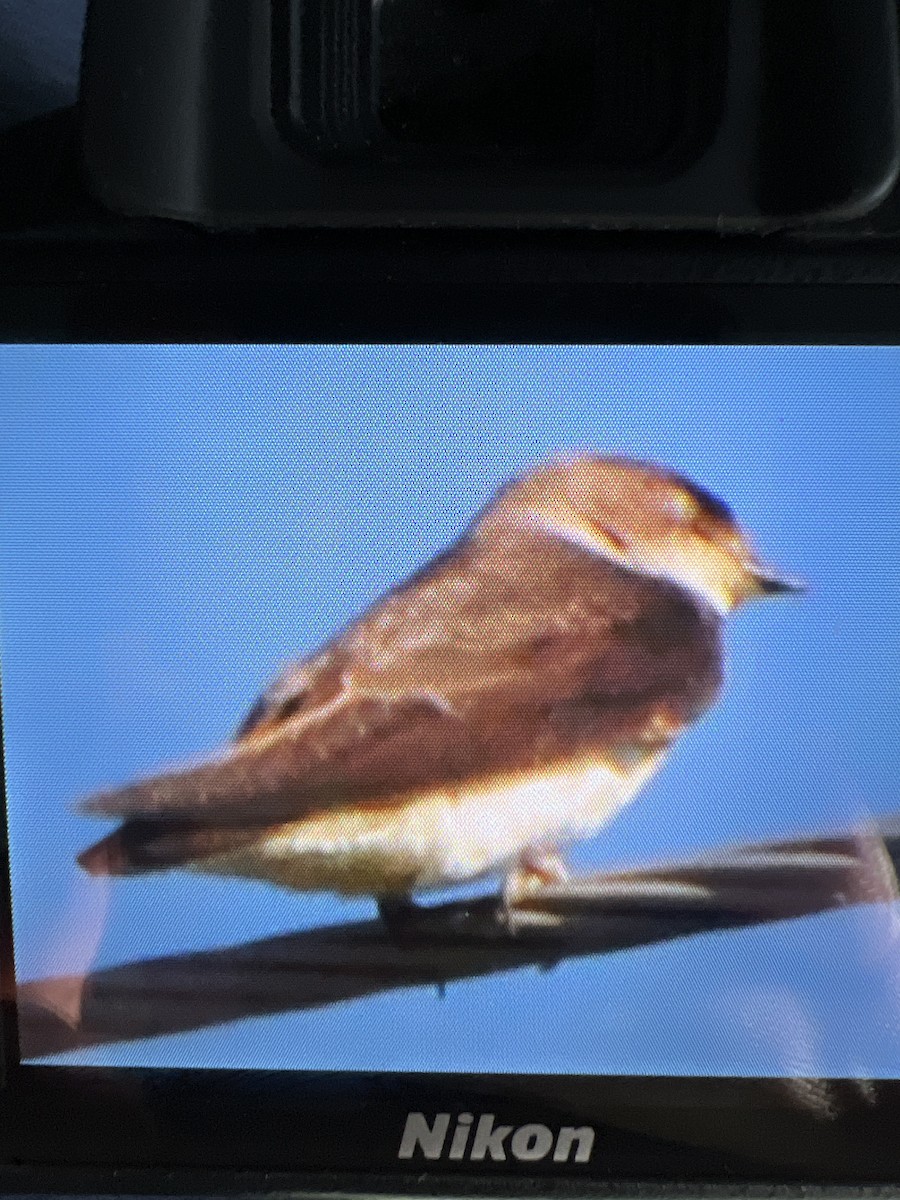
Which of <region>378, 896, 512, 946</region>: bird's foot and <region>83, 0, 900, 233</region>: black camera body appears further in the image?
<region>378, 896, 512, 946</region>: bird's foot

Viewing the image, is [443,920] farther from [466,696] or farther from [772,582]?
[772,582]

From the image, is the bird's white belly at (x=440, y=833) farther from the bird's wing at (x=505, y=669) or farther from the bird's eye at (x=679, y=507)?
the bird's eye at (x=679, y=507)

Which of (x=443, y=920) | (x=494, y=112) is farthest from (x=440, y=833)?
(x=494, y=112)

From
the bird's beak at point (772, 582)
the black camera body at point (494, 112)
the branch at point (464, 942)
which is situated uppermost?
the black camera body at point (494, 112)

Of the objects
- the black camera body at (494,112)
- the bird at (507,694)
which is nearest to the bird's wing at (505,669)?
the bird at (507,694)

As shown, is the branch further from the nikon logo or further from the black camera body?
the black camera body

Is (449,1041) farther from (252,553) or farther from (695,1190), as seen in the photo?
(252,553)

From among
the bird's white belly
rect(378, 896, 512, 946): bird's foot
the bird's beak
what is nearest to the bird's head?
the bird's beak

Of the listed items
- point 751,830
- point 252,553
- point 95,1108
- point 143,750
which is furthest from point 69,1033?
point 751,830
